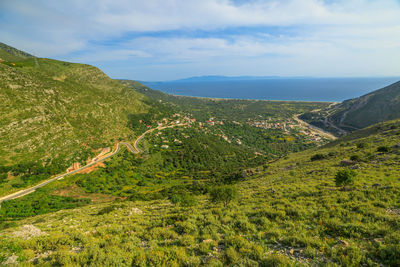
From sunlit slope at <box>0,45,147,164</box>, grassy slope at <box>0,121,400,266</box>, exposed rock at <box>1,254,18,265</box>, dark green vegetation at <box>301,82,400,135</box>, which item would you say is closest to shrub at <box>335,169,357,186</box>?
grassy slope at <box>0,121,400,266</box>

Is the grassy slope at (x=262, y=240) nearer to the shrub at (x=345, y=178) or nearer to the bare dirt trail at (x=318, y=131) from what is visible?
the shrub at (x=345, y=178)

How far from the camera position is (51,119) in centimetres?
6184

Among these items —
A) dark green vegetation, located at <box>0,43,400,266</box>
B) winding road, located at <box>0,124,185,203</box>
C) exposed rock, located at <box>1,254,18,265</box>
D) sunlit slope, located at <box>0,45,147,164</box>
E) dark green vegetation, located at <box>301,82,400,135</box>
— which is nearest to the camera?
dark green vegetation, located at <box>0,43,400,266</box>

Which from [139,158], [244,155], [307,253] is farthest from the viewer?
[244,155]

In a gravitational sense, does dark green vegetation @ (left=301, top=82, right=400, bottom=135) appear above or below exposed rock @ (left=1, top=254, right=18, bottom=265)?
above

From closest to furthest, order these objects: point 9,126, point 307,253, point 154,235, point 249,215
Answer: point 307,253, point 154,235, point 249,215, point 9,126

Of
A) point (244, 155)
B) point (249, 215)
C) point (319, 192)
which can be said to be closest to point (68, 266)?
point (249, 215)

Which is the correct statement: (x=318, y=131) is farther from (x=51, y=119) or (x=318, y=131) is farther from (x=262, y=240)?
(x=51, y=119)

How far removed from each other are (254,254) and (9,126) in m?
77.2

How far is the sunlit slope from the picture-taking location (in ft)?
164

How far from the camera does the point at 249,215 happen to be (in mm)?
12586

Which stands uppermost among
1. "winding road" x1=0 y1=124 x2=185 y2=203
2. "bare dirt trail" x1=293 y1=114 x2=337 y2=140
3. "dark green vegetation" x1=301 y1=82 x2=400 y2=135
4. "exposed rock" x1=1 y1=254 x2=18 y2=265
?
"dark green vegetation" x1=301 y1=82 x2=400 y2=135

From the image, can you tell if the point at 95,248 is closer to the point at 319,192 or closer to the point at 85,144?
the point at 319,192

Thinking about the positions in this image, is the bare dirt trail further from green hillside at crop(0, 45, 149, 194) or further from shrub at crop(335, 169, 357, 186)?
green hillside at crop(0, 45, 149, 194)
